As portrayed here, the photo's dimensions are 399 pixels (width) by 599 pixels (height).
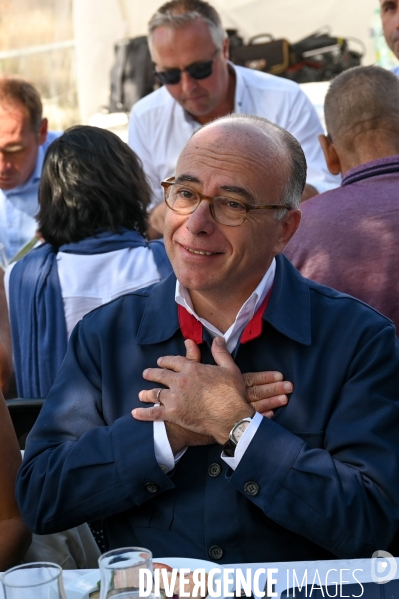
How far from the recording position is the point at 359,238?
2.88m

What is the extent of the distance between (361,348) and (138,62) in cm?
819

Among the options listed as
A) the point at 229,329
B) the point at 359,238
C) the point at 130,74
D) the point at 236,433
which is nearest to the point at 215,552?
the point at 236,433

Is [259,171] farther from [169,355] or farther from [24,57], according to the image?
[24,57]

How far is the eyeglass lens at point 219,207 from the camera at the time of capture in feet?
7.27

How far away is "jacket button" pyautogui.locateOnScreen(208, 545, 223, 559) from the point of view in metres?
2.04

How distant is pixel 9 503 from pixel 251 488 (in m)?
0.69

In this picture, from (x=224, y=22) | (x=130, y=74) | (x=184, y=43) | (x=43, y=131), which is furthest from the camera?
(x=224, y=22)

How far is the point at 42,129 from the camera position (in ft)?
16.8

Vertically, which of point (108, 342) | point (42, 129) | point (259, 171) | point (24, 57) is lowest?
→ point (24, 57)

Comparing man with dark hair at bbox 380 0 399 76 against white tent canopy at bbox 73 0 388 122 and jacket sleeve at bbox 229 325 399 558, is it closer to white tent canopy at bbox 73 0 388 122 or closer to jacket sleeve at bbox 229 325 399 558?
jacket sleeve at bbox 229 325 399 558

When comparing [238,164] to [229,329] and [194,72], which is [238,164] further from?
[194,72]

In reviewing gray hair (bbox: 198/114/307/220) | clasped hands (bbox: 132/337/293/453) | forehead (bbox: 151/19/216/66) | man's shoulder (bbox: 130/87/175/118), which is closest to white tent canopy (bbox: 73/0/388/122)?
man's shoulder (bbox: 130/87/175/118)

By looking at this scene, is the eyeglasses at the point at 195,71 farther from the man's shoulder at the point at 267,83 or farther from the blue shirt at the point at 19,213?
the blue shirt at the point at 19,213

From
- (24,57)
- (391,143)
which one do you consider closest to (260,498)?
(391,143)
